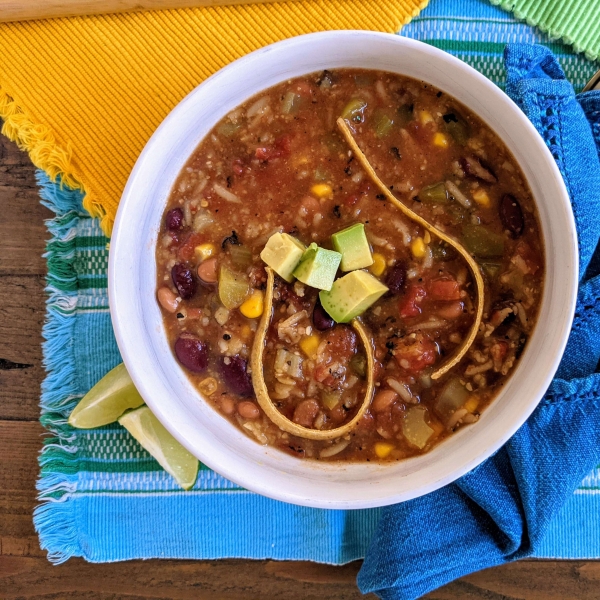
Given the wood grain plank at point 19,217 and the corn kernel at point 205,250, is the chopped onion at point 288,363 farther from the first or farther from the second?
the wood grain plank at point 19,217

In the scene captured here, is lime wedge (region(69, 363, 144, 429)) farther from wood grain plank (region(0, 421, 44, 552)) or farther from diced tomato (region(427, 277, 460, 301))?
diced tomato (region(427, 277, 460, 301))

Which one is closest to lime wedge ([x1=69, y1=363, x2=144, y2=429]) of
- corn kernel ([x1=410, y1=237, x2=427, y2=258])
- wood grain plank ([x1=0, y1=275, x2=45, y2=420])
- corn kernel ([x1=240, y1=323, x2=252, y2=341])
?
wood grain plank ([x1=0, y1=275, x2=45, y2=420])

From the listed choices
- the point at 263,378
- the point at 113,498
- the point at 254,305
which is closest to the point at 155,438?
the point at 113,498

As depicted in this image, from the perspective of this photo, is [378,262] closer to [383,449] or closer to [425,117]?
[425,117]

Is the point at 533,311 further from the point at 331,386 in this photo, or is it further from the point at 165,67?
the point at 165,67

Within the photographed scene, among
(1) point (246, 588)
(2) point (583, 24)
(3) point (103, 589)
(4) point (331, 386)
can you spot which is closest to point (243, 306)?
(4) point (331, 386)

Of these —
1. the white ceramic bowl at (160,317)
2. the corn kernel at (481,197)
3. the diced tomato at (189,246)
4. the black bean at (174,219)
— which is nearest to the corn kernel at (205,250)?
the diced tomato at (189,246)

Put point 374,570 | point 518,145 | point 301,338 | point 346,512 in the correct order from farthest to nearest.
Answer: point 346,512 < point 374,570 < point 301,338 < point 518,145
